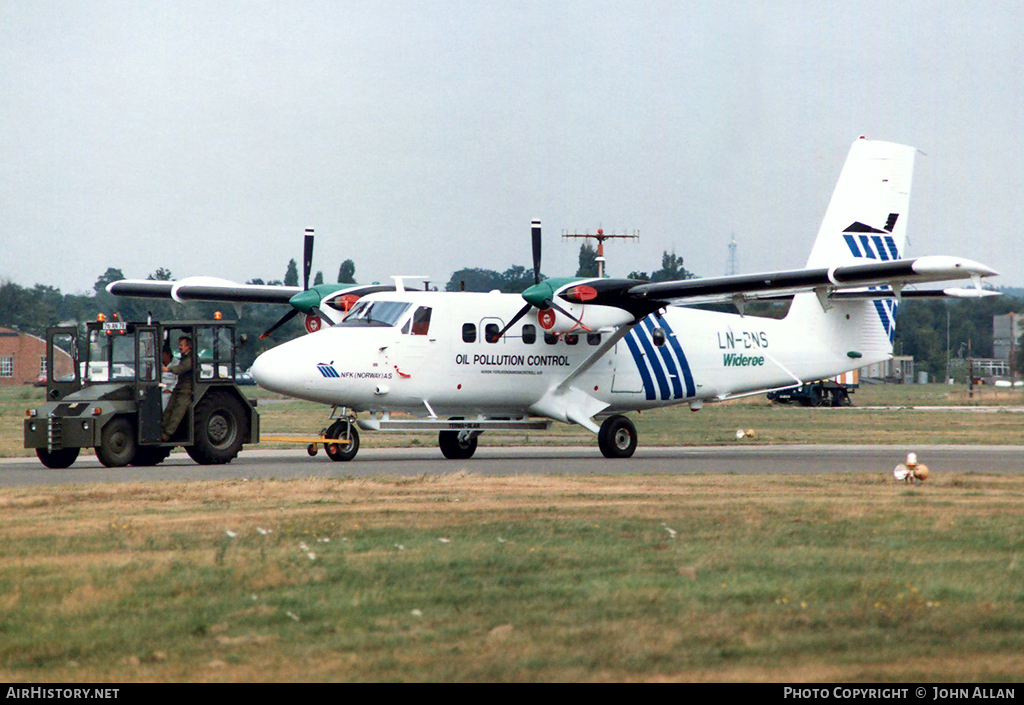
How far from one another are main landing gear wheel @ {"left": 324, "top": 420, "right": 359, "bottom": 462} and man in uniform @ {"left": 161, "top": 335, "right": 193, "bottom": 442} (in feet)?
9.50

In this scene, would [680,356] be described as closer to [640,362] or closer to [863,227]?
[640,362]

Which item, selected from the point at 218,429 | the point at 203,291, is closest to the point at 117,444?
the point at 218,429

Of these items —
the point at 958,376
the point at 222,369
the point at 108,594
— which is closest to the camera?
the point at 108,594

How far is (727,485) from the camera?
1655cm

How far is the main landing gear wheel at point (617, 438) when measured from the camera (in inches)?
945

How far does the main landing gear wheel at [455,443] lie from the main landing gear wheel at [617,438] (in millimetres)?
2731

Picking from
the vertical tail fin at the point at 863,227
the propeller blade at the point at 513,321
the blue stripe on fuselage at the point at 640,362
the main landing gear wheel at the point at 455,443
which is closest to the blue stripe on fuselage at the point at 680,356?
the blue stripe on fuselage at the point at 640,362

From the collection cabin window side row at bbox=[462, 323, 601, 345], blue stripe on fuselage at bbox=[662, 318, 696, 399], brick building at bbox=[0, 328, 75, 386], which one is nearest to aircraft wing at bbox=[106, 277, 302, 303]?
cabin window side row at bbox=[462, 323, 601, 345]

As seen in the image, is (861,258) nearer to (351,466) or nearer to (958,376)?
(351,466)

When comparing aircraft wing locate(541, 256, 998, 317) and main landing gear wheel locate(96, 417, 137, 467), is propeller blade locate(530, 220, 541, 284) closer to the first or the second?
aircraft wing locate(541, 256, 998, 317)

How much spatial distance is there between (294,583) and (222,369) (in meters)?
14.2

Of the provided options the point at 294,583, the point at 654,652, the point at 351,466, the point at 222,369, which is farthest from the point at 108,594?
the point at 222,369

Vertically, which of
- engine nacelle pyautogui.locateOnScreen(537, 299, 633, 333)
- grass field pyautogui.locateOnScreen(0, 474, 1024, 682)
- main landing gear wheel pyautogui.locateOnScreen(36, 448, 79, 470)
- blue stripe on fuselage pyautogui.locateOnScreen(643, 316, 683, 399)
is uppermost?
engine nacelle pyautogui.locateOnScreen(537, 299, 633, 333)

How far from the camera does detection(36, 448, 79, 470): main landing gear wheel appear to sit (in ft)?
66.2
